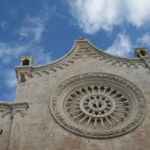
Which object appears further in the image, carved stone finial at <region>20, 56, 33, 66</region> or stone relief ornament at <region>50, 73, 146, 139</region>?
carved stone finial at <region>20, 56, 33, 66</region>

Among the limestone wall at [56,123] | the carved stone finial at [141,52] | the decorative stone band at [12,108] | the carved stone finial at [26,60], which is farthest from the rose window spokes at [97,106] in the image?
the carved stone finial at [26,60]

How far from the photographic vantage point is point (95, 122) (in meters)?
17.6

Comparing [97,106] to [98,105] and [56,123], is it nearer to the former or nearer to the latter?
[98,105]

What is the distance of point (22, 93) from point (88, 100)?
4444 millimetres

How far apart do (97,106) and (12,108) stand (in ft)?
17.8

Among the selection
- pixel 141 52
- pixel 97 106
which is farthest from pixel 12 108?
pixel 141 52

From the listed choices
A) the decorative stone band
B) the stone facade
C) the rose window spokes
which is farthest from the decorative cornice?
the decorative stone band

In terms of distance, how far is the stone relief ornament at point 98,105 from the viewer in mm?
16703

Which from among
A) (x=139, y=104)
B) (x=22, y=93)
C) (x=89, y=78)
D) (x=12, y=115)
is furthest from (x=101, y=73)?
(x=12, y=115)

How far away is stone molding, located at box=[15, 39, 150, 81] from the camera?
21.4 meters

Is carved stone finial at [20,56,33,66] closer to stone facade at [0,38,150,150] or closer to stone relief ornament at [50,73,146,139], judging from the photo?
stone facade at [0,38,150,150]

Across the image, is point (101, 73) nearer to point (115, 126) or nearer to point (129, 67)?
point (129, 67)

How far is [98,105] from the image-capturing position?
19.0 meters

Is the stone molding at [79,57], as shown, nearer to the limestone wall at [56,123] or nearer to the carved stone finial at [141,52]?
the limestone wall at [56,123]
